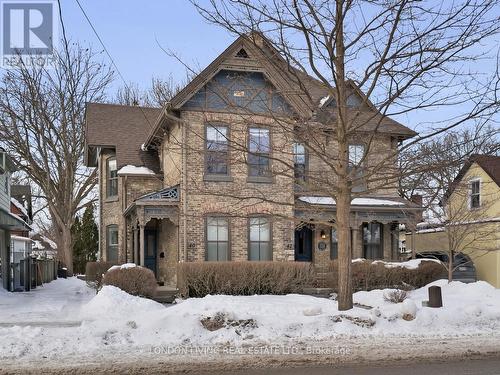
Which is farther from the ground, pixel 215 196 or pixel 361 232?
pixel 215 196

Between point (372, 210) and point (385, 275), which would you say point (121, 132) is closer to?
point (372, 210)

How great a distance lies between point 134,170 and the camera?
22391 millimetres

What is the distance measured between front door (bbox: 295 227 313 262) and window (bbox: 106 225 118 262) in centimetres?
756

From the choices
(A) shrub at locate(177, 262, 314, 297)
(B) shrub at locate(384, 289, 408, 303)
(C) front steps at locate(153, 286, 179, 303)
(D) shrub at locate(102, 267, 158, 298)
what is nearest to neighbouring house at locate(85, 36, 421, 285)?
(C) front steps at locate(153, 286, 179, 303)

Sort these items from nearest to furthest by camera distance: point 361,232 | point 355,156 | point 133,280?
point 355,156 < point 133,280 < point 361,232

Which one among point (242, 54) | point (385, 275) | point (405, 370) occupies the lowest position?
point (405, 370)

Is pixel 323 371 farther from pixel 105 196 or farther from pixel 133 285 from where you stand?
pixel 105 196

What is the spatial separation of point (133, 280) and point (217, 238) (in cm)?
376

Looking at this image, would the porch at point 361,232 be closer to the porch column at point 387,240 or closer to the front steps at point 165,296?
the porch column at point 387,240

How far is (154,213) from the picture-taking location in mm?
18938

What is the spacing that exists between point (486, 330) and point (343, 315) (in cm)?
282

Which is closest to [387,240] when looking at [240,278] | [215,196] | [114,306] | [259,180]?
[259,180]

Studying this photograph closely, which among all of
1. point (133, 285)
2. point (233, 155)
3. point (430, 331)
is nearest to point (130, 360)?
point (430, 331)

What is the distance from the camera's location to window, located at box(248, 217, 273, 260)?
19.4 metres
